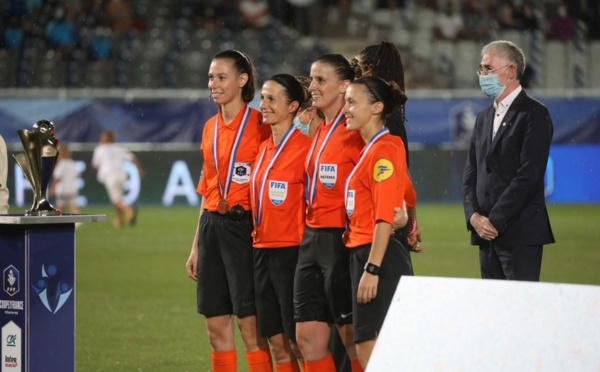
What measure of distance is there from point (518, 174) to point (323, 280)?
120 cm

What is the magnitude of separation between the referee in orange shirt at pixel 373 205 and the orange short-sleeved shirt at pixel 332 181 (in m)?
0.13

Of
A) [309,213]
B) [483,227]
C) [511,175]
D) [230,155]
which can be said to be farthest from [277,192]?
[511,175]

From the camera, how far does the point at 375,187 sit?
4.45m

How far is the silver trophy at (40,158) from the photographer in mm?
4902

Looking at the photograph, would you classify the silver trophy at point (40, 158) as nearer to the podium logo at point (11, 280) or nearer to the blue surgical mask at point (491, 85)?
the podium logo at point (11, 280)

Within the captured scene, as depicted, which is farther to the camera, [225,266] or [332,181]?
[225,266]

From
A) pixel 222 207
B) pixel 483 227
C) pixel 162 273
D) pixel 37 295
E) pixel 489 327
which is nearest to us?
pixel 489 327

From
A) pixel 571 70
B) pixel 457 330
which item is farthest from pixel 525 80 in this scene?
pixel 457 330

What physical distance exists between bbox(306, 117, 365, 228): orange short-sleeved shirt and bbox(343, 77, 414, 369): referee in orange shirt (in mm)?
128

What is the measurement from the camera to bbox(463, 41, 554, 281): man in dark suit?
510cm

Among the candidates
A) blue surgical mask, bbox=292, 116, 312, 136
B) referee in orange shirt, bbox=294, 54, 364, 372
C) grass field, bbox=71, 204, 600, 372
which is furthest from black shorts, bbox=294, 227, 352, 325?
grass field, bbox=71, 204, 600, 372

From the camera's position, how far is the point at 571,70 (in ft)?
69.2

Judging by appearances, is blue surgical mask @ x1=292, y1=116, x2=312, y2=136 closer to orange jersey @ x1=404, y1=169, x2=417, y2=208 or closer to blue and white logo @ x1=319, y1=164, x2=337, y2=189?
blue and white logo @ x1=319, y1=164, x2=337, y2=189

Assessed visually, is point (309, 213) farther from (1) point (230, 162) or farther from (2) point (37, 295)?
(2) point (37, 295)
